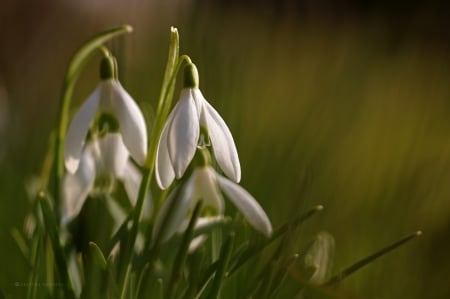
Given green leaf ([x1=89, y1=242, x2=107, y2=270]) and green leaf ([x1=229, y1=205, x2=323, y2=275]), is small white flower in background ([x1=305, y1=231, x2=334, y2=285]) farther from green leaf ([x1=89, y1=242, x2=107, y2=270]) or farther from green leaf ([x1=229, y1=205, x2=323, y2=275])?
green leaf ([x1=89, y1=242, x2=107, y2=270])

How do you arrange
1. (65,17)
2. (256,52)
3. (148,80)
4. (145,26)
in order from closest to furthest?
1. (148,80)
2. (256,52)
3. (145,26)
4. (65,17)

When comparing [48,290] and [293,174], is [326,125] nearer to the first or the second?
[293,174]

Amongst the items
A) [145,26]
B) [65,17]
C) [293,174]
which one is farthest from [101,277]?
[65,17]

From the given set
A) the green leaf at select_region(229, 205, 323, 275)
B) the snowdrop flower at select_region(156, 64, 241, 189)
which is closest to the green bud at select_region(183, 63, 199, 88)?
the snowdrop flower at select_region(156, 64, 241, 189)

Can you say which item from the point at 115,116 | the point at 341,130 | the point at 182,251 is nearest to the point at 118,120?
the point at 115,116

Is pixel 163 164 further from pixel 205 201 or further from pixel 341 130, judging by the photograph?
pixel 341 130

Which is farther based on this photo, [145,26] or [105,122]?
[145,26]

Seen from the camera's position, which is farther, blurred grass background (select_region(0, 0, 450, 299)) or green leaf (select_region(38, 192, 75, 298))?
blurred grass background (select_region(0, 0, 450, 299))
